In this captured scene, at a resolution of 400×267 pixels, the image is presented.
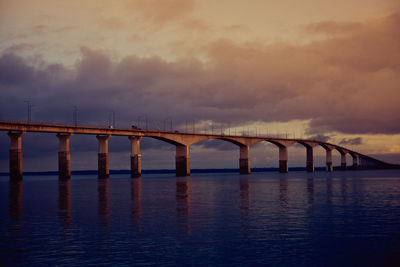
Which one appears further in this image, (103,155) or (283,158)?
(283,158)

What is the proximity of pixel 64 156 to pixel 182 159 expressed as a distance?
136 feet

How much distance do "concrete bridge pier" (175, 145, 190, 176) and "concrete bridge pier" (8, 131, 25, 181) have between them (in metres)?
51.6

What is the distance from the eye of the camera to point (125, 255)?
1809 cm

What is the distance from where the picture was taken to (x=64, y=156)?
105750mm

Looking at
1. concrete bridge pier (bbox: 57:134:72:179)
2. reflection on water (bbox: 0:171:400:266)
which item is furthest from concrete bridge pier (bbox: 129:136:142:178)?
reflection on water (bbox: 0:171:400:266)

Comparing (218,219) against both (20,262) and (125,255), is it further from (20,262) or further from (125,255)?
(20,262)

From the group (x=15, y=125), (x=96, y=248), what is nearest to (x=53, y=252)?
(x=96, y=248)

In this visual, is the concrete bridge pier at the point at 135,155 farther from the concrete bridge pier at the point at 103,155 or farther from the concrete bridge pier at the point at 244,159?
the concrete bridge pier at the point at 244,159

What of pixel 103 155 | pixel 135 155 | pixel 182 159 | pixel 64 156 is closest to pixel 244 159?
pixel 182 159

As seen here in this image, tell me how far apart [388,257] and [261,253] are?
500 centimetres

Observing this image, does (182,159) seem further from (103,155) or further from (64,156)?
(64,156)

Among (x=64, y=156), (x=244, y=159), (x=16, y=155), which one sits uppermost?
(x=16, y=155)

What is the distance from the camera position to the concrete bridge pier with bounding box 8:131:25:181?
307ft

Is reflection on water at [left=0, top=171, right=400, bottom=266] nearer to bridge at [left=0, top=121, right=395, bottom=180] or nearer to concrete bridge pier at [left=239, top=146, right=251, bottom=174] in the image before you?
bridge at [left=0, top=121, right=395, bottom=180]
